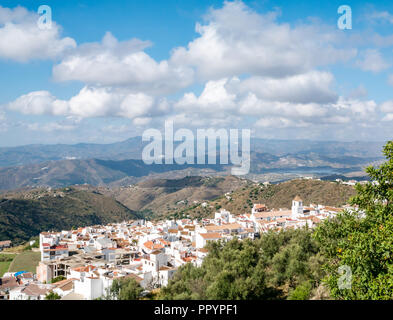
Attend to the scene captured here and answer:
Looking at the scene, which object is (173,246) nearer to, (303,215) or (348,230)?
(303,215)

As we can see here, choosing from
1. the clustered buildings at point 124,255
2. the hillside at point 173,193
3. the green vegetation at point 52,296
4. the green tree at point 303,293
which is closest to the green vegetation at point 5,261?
the clustered buildings at point 124,255

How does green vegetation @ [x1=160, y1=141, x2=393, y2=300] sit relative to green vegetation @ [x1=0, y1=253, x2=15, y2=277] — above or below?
above

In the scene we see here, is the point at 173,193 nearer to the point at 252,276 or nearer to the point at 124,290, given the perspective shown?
the point at 124,290

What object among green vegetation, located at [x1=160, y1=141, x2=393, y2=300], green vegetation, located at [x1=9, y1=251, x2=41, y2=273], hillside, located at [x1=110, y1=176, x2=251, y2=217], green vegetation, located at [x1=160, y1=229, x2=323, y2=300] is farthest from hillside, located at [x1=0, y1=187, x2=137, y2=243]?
green vegetation, located at [x1=160, y1=141, x2=393, y2=300]

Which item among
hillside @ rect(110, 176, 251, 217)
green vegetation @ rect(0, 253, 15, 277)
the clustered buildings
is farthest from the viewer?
hillside @ rect(110, 176, 251, 217)

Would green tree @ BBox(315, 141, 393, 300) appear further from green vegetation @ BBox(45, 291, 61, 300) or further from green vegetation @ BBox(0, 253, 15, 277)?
green vegetation @ BBox(0, 253, 15, 277)

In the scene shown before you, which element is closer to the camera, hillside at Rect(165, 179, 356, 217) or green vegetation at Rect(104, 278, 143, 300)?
green vegetation at Rect(104, 278, 143, 300)
